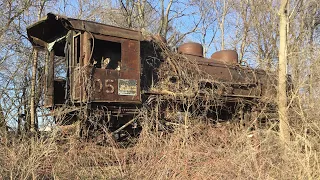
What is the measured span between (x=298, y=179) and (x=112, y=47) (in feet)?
19.8

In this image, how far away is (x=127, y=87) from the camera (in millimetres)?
8469

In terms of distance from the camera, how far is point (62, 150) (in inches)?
269

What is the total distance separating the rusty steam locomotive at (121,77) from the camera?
8078 mm

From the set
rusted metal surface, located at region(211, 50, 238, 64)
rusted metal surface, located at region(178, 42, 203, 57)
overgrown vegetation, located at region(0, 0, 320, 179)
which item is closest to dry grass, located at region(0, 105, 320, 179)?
overgrown vegetation, located at region(0, 0, 320, 179)

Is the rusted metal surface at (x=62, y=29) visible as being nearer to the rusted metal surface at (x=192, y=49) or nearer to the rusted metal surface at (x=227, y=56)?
the rusted metal surface at (x=192, y=49)

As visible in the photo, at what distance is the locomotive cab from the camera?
797cm

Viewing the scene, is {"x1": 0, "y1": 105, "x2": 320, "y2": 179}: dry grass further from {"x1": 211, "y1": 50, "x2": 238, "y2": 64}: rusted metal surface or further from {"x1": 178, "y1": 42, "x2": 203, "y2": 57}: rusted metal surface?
{"x1": 211, "y1": 50, "x2": 238, "y2": 64}: rusted metal surface

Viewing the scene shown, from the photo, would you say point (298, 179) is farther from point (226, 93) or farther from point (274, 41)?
point (274, 41)

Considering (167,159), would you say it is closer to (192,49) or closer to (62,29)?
(62,29)

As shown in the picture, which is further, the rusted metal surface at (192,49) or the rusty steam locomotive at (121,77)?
the rusted metal surface at (192,49)

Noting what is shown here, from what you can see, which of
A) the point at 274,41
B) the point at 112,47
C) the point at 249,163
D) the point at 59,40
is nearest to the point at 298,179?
the point at 249,163

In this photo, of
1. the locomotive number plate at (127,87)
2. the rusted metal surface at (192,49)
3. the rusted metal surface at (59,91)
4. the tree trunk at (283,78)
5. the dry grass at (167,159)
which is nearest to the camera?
the dry grass at (167,159)

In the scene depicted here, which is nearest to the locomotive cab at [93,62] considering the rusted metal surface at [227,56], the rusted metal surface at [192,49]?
the rusted metal surface at [192,49]

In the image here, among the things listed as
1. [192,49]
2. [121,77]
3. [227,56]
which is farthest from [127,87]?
[227,56]
